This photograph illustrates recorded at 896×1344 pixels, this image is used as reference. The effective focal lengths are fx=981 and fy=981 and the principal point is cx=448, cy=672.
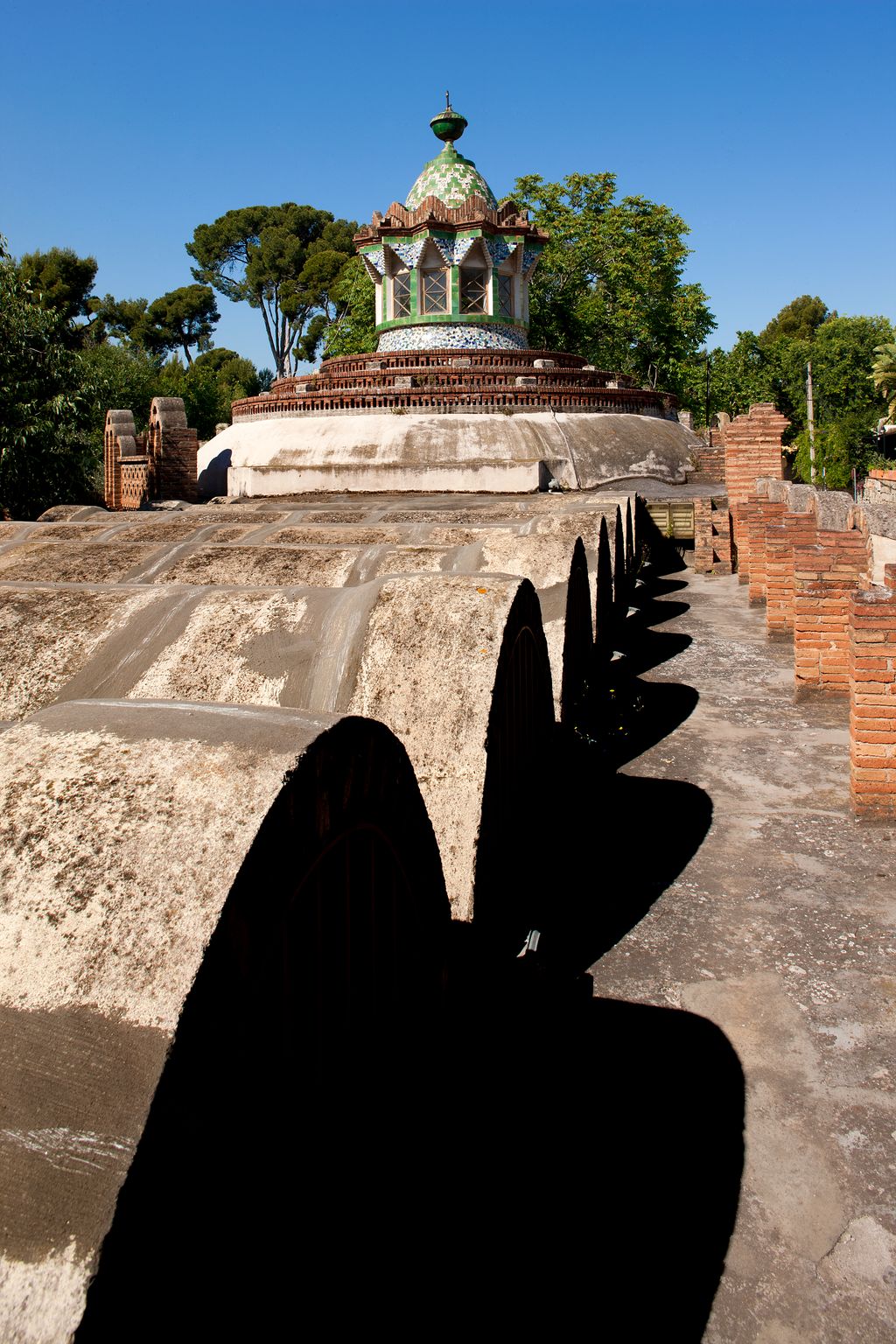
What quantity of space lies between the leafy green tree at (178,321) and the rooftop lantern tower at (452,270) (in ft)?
116

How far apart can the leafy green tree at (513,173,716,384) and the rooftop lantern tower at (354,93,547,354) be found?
33.3 feet

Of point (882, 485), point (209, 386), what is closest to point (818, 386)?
point (209, 386)

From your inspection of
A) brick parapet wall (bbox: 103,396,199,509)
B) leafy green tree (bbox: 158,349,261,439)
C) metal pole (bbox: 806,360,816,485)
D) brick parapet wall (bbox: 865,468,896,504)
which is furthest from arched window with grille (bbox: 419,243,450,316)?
metal pole (bbox: 806,360,816,485)

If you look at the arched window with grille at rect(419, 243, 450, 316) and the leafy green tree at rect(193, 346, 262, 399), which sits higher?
the leafy green tree at rect(193, 346, 262, 399)

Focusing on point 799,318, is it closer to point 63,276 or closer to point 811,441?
point 811,441

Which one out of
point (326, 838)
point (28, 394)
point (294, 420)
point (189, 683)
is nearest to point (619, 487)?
point (294, 420)

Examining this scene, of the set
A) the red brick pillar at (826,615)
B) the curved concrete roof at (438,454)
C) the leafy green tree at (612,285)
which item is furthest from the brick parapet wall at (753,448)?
the leafy green tree at (612,285)

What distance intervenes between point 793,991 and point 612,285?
38369mm

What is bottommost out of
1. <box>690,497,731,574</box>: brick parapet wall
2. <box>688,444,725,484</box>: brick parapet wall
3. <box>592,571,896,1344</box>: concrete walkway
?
<box>592,571,896,1344</box>: concrete walkway

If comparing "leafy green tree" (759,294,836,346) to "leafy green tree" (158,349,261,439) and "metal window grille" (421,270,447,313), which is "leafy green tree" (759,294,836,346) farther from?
"metal window grille" (421,270,447,313)

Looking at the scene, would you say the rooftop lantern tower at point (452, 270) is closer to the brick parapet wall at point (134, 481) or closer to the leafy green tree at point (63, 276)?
the brick parapet wall at point (134, 481)

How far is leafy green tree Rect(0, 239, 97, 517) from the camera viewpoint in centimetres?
1738

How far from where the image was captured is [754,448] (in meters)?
17.0

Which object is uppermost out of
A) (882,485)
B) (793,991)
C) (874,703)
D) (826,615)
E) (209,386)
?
(209,386)
